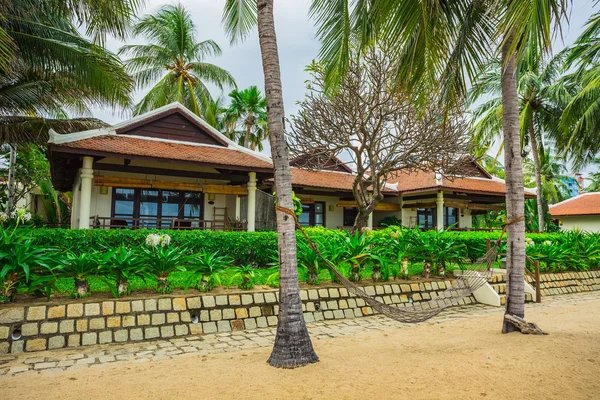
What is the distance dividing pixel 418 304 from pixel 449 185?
1253 centimetres

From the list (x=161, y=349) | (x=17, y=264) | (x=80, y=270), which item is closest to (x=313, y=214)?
(x=80, y=270)

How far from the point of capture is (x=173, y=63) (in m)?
22.4

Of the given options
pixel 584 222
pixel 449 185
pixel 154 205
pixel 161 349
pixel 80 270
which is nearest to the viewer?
pixel 161 349

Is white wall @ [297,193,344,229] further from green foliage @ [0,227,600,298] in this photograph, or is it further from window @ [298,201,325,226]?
green foliage @ [0,227,600,298]

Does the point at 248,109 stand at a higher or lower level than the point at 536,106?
higher

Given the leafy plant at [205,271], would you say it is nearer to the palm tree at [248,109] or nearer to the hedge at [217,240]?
the hedge at [217,240]

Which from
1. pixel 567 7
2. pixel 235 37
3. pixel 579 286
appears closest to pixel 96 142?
pixel 235 37

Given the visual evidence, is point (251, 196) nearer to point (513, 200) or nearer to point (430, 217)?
point (513, 200)

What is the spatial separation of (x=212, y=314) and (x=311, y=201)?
13.3 metres

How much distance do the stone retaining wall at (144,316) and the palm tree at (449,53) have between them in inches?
114

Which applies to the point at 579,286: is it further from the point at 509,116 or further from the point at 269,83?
the point at 269,83

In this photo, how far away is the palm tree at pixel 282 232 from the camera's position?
166 inches

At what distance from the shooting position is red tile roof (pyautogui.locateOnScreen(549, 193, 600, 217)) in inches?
983

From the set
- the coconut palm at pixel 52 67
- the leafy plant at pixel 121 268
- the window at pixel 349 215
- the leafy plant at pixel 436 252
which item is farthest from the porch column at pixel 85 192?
the window at pixel 349 215
